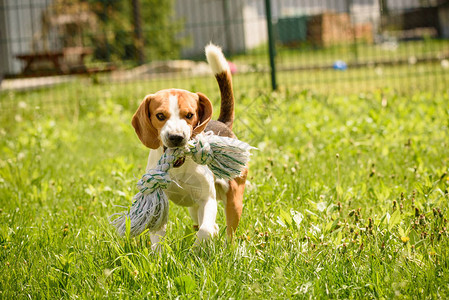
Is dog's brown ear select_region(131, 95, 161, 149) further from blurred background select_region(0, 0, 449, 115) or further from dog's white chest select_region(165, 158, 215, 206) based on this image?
blurred background select_region(0, 0, 449, 115)

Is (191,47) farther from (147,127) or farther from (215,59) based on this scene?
(147,127)

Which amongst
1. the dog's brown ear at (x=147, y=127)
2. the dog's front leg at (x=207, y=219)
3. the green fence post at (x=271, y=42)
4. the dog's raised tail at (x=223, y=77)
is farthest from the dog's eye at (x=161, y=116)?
the green fence post at (x=271, y=42)

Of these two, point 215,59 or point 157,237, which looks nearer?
point 157,237

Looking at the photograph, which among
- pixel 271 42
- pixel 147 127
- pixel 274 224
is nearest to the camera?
pixel 147 127

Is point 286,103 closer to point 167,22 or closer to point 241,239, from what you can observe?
point 241,239

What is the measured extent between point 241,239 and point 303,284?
2.02 ft

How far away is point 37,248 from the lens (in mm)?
2793

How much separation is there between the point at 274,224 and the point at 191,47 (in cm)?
1634

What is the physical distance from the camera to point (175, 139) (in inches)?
95.7

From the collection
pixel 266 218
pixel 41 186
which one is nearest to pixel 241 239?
pixel 266 218

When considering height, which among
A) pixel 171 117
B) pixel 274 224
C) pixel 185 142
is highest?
pixel 171 117

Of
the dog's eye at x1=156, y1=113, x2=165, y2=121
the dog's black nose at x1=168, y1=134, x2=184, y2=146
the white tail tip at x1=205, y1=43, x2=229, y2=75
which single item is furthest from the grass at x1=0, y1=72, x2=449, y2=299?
the white tail tip at x1=205, y1=43, x2=229, y2=75

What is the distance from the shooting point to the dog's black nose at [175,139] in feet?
7.95

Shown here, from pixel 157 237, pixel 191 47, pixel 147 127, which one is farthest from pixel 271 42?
pixel 191 47
